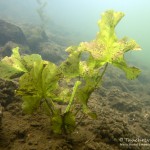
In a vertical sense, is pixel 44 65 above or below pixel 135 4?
below

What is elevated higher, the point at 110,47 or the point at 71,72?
the point at 110,47

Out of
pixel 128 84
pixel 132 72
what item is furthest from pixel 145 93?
pixel 132 72

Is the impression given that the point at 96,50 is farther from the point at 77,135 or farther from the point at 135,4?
the point at 135,4

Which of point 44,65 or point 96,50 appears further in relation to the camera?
point 96,50

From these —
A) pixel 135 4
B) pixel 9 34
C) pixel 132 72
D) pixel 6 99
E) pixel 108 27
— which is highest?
pixel 135 4

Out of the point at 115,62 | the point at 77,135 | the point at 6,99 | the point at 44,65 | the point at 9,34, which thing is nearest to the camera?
the point at 44,65

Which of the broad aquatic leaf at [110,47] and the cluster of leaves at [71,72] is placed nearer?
the cluster of leaves at [71,72]

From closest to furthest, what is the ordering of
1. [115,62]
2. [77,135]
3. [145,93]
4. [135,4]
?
[115,62] → [77,135] → [145,93] → [135,4]
